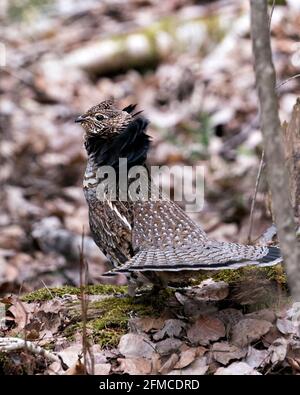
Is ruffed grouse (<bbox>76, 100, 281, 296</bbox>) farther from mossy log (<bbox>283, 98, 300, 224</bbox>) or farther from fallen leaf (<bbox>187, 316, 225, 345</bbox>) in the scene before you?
mossy log (<bbox>283, 98, 300, 224</bbox>)

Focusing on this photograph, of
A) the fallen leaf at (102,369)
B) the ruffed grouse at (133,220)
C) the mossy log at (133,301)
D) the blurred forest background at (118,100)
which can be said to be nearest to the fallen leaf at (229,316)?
the mossy log at (133,301)

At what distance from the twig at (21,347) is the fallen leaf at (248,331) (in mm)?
972

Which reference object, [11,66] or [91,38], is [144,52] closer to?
[91,38]

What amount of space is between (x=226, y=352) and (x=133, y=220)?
1118 mm

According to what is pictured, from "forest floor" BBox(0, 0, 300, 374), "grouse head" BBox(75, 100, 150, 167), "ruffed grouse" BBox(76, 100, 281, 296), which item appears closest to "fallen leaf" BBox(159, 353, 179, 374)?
"forest floor" BBox(0, 0, 300, 374)

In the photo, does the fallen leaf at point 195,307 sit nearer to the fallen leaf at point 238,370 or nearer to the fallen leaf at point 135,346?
the fallen leaf at point 135,346

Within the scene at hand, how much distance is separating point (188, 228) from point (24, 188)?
18.3 feet

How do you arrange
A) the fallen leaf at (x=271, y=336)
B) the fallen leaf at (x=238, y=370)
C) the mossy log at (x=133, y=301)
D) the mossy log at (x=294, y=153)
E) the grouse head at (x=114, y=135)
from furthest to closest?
the mossy log at (x=294, y=153) < the grouse head at (x=114, y=135) < the mossy log at (x=133, y=301) < the fallen leaf at (x=271, y=336) < the fallen leaf at (x=238, y=370)

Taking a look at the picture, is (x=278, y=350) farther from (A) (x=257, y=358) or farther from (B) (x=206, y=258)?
(B) (x=206, y=258)

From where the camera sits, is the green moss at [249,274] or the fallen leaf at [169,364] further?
the green moss at [249,274]

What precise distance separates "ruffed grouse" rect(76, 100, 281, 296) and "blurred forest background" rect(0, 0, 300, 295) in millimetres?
2305

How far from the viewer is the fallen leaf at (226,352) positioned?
3.71 metres

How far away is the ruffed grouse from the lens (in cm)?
392
